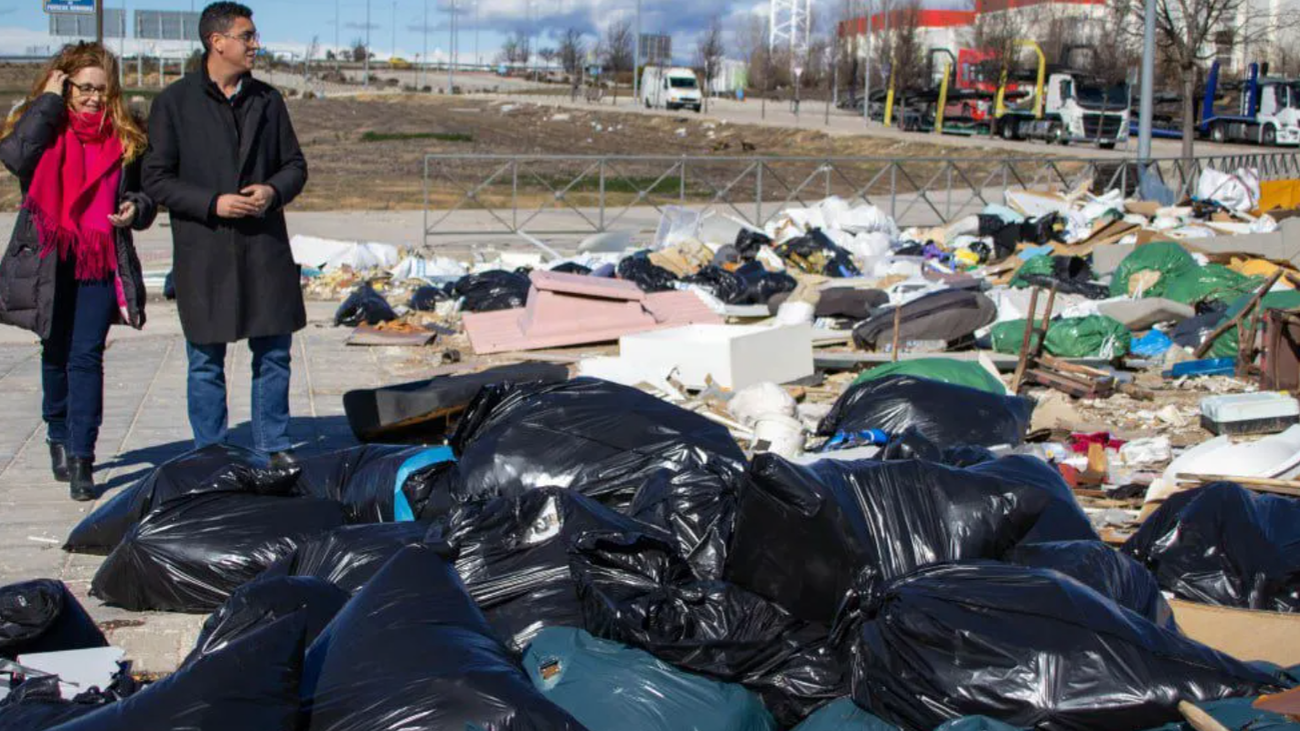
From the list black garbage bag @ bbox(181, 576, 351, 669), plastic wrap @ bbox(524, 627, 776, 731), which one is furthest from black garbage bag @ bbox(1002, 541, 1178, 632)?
black garbage bag @ bbox(181, 576, 351, 669)

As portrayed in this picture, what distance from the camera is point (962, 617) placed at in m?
2.81

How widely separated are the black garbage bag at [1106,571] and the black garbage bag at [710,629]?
69 cm

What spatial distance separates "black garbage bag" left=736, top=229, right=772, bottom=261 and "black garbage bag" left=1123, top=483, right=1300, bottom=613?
27.3 feet

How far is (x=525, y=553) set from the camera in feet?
11.3

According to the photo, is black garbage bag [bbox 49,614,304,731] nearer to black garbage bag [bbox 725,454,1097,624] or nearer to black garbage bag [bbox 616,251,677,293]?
black garbage bag [bbox 725,454,1097,624]

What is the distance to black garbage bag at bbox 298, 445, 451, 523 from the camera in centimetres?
413

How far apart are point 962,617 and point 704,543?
36.2 inches

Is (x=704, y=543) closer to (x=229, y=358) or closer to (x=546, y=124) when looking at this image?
(x=229, y=358)

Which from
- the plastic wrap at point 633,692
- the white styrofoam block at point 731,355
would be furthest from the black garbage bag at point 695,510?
the white styrofoam block at point 731,355

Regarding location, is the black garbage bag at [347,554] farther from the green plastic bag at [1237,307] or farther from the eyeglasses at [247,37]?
the green plastic bag at [1237,307]

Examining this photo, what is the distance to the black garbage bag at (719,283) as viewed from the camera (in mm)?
10594

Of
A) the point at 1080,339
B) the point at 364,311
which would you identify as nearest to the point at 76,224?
the point at 364,311

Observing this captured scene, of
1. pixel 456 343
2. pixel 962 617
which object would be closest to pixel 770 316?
pixel 456 343

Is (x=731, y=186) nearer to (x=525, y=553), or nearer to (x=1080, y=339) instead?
(x=1080, y=339)
